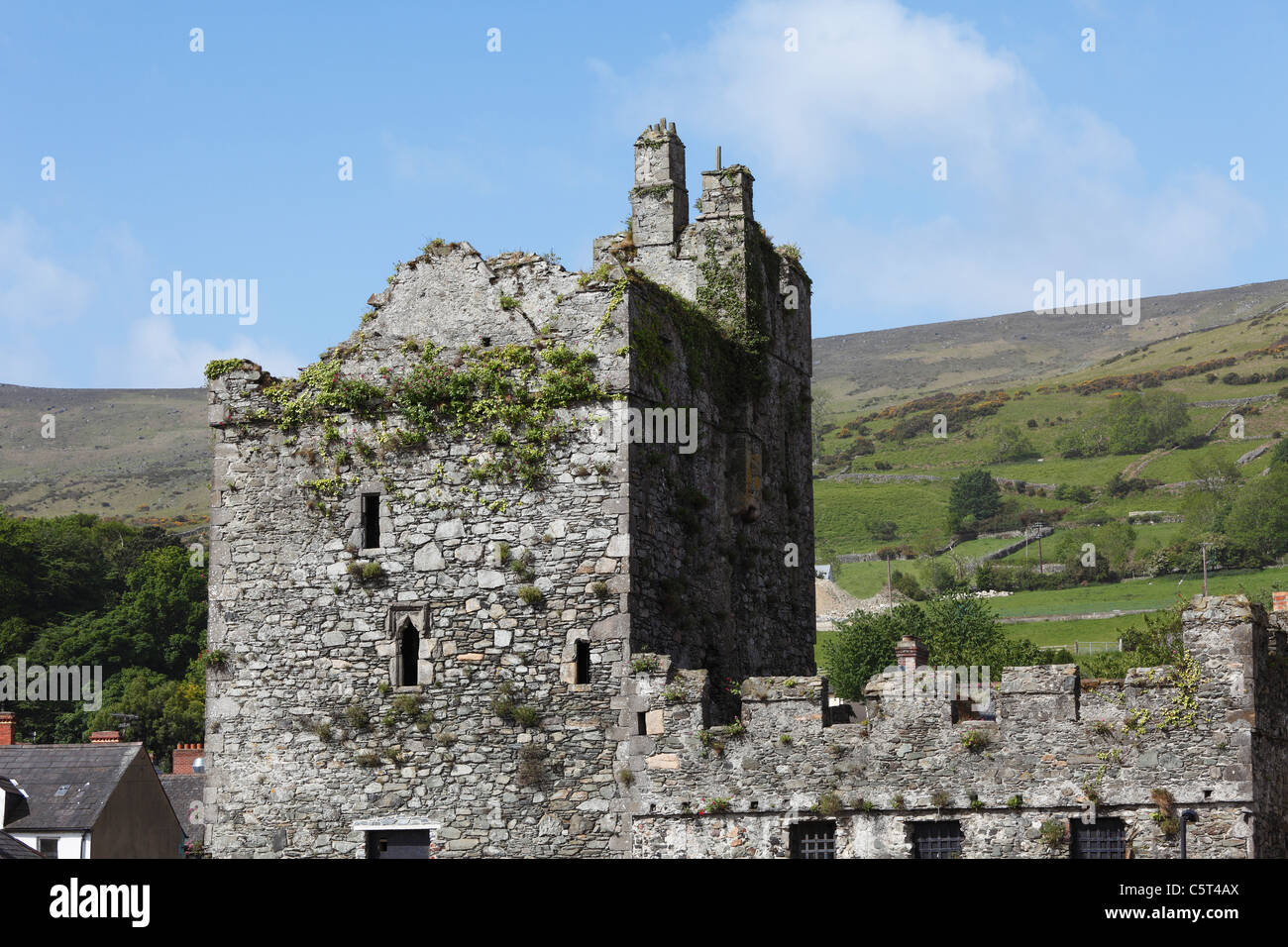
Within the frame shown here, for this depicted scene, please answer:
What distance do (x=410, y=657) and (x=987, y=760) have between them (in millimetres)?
8161

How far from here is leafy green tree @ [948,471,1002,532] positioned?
181375mm

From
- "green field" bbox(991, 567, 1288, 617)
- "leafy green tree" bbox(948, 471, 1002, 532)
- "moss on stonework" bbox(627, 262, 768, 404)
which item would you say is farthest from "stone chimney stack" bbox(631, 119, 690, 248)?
"leafy green tree" bbox(948, 471, 1002, 532)

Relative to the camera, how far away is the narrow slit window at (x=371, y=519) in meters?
24.5

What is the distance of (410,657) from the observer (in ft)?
78.7

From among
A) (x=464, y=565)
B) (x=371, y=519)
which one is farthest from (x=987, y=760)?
(x=371, y=519)

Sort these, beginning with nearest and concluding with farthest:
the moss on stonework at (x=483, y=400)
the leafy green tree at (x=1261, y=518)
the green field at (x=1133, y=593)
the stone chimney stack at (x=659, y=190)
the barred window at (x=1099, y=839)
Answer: the barred window at (x=1099, y=839)
the moss on stonework at (x=483, y=400)
the stone chimney stack at (x=659, y=190)
the green field at (x=1133, y=593)
the leafy green tree at (x=1261, y=518)

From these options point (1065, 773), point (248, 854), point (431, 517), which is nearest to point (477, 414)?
point (431, 517)

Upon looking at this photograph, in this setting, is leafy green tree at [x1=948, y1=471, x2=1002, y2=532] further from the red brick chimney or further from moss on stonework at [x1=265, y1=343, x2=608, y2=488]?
moss on stonework at [x1=265, y1=343, x2=608, y2=488]

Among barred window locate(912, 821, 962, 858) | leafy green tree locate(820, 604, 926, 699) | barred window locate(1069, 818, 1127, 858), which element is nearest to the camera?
barred window locate(1069, 818, 1127, 858)

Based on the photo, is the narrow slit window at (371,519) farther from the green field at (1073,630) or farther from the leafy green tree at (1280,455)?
the leafy green tree at (1280,455)

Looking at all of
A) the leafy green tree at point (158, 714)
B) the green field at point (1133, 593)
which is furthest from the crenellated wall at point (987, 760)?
the green field at point (1133, 593)

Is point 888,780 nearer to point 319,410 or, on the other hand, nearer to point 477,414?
point 477,414

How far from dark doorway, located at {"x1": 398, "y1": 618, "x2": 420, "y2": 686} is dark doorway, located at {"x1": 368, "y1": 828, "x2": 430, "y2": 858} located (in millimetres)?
2045

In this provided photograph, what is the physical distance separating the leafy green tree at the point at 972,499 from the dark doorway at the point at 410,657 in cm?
15953
